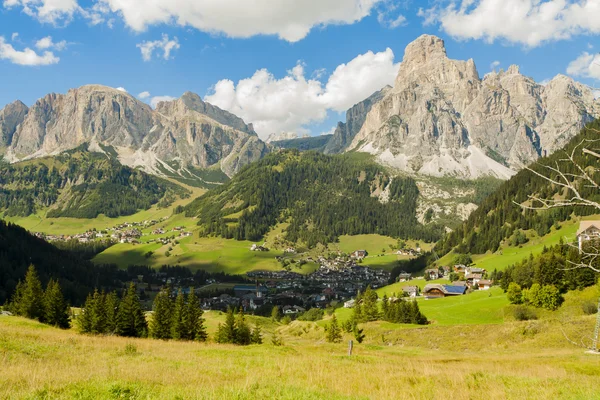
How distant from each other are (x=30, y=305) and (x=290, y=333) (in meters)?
57.0

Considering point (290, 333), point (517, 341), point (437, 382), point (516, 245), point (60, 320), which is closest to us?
point (437, 382)

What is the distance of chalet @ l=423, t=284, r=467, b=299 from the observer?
410 feet

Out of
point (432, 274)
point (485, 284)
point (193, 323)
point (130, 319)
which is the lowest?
point (193, 323)

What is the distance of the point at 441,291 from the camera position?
417 ft

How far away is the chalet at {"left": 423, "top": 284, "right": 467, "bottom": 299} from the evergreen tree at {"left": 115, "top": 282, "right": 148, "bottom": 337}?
311 feet

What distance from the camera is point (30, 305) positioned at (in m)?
59.1

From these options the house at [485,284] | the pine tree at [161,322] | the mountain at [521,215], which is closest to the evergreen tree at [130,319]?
the pine tree at [161,322]

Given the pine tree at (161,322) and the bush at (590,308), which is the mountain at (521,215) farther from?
the pine tree at (161,322)

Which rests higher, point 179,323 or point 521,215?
point 521,215

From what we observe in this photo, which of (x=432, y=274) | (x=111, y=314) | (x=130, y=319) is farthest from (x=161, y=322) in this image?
(x=432, y=274)

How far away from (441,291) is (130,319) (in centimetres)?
10076

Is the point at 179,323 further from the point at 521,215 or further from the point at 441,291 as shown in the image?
the point at 521,215

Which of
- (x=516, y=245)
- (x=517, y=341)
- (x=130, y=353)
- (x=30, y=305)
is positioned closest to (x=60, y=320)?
(x=30, y=305)

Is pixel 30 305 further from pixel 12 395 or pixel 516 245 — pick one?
pixel 516 245
